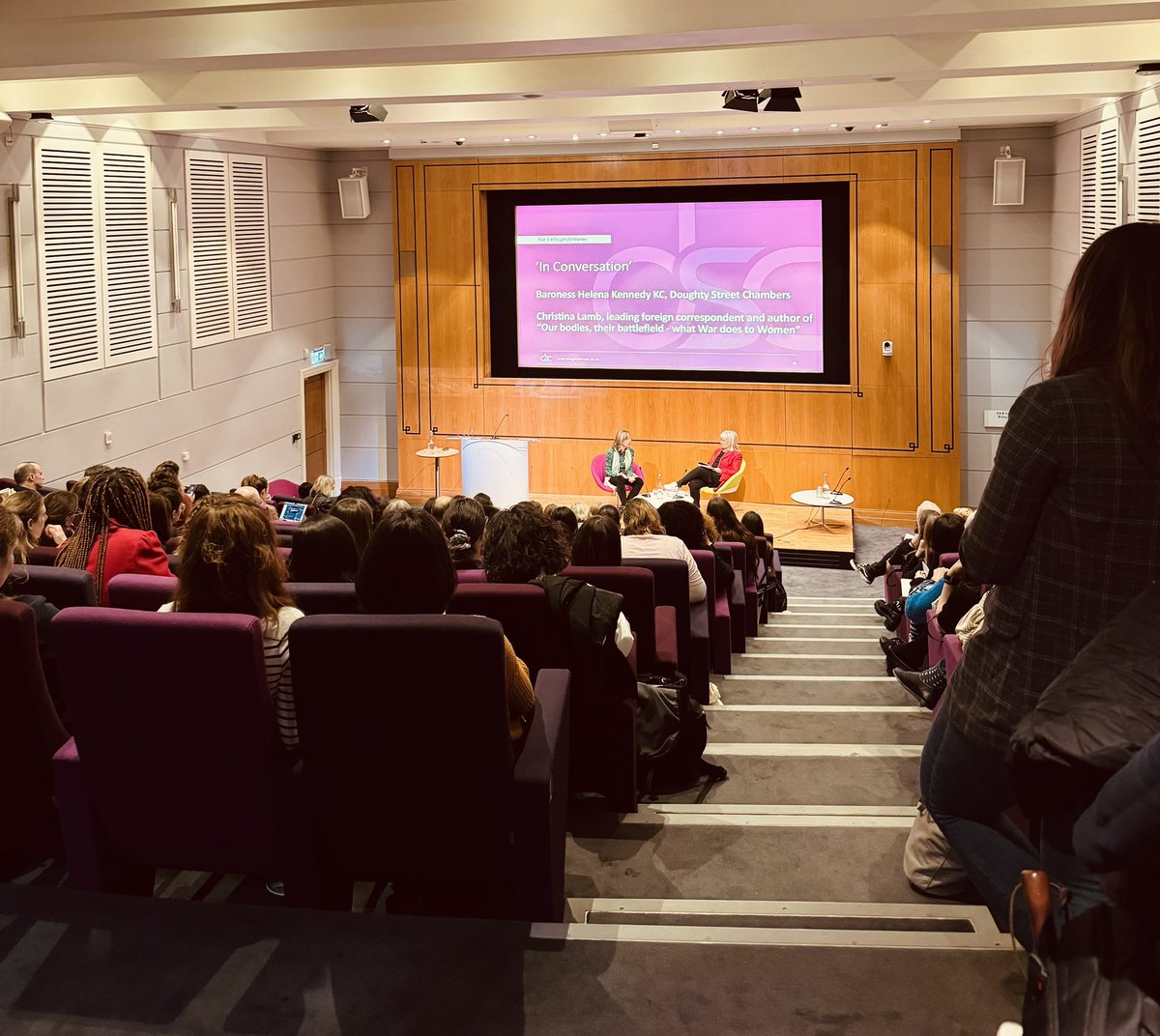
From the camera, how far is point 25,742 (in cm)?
279

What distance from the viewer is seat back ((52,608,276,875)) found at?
2438 mm

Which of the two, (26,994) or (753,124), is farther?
(753,124)

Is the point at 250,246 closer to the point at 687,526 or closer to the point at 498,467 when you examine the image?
A: the point at 498,467

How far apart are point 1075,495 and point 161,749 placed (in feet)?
6.00

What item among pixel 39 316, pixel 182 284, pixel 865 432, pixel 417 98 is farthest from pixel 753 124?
pixel 39 316

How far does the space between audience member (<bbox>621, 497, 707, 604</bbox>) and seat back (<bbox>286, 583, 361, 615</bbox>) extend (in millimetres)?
1868

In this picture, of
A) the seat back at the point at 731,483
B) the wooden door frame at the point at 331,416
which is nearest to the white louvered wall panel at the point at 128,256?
the wooden door frame at the point at 331,416

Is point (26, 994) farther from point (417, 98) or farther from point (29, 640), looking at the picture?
point (417, 98)

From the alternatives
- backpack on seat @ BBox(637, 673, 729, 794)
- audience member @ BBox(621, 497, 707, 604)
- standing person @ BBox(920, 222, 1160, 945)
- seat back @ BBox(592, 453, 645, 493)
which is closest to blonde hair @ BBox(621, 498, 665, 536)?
audience member @ BBox(621, 497, 707, 604)

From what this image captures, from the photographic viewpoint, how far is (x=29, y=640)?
2.68m

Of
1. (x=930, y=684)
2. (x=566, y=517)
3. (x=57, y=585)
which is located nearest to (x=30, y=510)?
(x=57, y=585)

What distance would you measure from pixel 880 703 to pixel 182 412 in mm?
8232

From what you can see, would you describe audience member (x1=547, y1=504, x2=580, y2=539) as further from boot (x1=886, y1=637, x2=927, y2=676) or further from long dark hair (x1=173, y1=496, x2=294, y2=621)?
long dark hair (x1=173, y1=496, x2=294, y2=621)

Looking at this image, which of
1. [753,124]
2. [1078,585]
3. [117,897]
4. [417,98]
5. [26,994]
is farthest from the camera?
[753,124]
